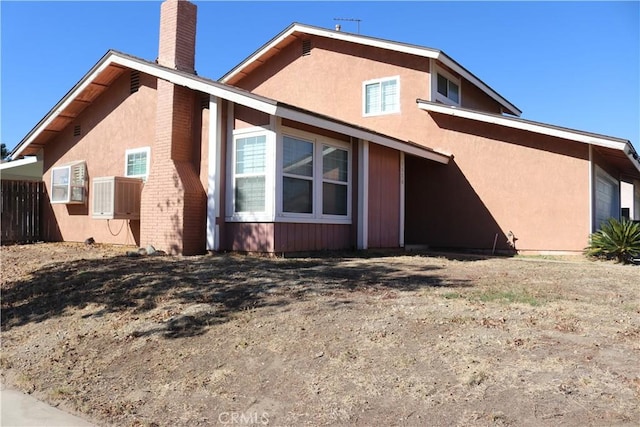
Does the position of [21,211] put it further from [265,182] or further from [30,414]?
[30,414]

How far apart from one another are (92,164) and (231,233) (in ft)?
17.3

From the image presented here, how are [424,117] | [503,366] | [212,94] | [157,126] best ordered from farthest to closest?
1. [424,117]
2. [157,126]
3. [212,94]
4. [503,366]

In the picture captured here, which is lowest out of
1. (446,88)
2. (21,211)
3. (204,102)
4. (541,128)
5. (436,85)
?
(21,211)

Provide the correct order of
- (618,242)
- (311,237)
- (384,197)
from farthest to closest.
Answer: (384,197) → (618,242) → (311,237)

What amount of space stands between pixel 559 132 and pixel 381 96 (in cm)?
532

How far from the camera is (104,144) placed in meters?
13.3

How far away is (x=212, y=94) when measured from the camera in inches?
413

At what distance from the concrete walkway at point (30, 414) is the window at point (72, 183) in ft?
30.0

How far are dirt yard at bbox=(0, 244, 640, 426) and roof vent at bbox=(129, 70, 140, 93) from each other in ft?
19.0

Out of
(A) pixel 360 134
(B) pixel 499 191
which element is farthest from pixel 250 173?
(B) pixel 499 191

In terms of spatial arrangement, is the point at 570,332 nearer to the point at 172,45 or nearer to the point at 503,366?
the point at 503,366

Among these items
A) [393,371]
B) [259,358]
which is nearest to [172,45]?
[259,358]

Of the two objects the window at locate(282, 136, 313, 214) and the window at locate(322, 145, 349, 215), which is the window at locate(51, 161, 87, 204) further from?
the window at locate(322, 145, 349, 215)

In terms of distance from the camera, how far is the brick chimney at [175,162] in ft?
34.8
